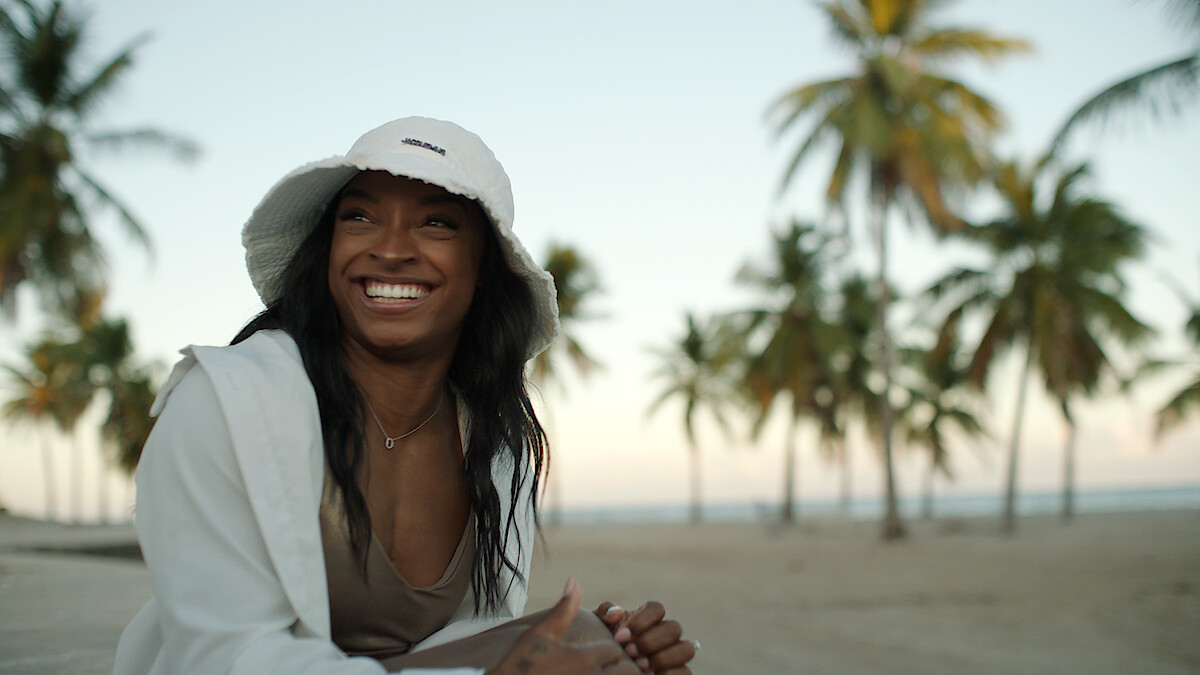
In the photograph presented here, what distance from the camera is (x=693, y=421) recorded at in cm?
3328

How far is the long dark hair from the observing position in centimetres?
168

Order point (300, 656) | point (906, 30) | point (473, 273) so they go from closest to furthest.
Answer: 1. point (300, 656)
2. point (473, 273)
3. point (906, 30)

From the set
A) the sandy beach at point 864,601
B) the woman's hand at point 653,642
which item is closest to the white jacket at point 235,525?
the woman's hand at point 653,642

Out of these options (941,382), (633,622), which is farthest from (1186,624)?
(941,382)

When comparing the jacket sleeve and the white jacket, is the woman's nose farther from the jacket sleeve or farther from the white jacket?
the jacket sleeve

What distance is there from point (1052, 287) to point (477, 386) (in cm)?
2093

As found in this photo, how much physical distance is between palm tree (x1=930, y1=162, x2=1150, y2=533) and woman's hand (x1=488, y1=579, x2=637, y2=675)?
66.5 feet

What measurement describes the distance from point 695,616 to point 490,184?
7.26m

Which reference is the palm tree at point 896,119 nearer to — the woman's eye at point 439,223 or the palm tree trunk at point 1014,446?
the palm tree trunk at point 1014,446

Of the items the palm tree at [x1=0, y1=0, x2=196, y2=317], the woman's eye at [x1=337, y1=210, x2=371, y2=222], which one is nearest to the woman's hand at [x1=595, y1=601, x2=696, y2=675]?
the woman's eye at [x1=337, y1=210, x2=371, y2=222]

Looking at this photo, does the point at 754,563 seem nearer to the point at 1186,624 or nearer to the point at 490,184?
the point at 1186,624

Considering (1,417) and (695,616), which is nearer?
(695,616)

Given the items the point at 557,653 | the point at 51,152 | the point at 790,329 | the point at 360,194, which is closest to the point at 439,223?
the point at 360,194

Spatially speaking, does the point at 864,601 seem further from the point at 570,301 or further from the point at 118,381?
the point at 118,381
